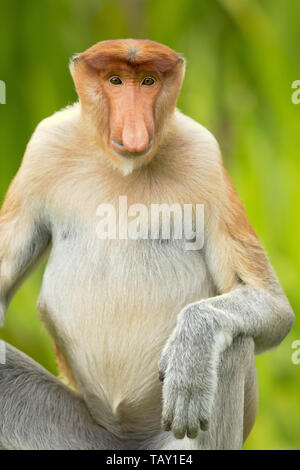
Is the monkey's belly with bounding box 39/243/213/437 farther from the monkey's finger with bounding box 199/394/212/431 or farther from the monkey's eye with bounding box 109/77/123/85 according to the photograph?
the monkey's eye with bounding box 109/77/123/85

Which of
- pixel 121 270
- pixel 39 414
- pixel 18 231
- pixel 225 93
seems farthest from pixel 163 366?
pixel 225 93

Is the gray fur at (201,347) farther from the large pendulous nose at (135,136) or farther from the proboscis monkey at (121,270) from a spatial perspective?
the large pendulous nose at (135,136)

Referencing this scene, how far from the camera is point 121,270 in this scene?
2611 millimetres

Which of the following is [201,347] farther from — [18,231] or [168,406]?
[18,231]

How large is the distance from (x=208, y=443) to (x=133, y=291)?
46 centimetres

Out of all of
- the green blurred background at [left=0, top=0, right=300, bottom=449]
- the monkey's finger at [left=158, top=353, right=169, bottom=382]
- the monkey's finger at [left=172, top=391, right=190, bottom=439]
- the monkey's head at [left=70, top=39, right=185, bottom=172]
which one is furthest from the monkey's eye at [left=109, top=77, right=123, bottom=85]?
the green blurred background at [left=0, top=0, right=300, bottom=449]

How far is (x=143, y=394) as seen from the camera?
2.70 m

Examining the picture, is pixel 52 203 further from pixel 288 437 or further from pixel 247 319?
pixel 288 437

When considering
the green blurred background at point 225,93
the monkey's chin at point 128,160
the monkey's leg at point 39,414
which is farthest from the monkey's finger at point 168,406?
the green blurred background at point 225,93

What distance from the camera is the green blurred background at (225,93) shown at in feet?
16.3

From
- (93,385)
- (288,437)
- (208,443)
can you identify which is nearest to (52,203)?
(93,385)

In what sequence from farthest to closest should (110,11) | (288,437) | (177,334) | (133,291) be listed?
(110,11), (288,437), (133,291), (177,334)

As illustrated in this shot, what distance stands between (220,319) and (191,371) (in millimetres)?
176

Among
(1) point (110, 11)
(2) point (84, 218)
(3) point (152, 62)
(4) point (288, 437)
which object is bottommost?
(4) point (288, 437)
